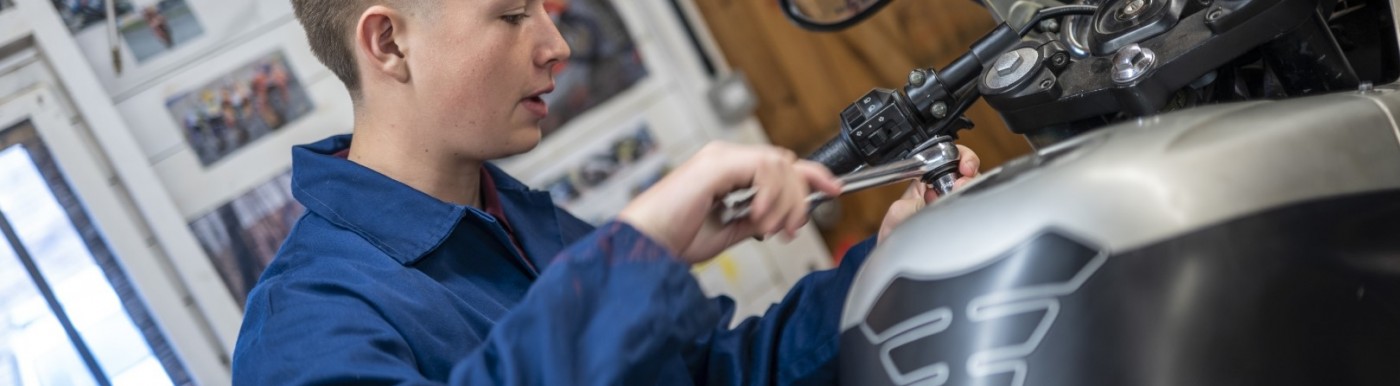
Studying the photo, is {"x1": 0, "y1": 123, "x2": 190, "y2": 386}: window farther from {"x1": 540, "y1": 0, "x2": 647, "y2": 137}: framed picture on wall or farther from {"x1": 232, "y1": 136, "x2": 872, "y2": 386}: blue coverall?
{"x1": 232, "y1": 136, "x2": 872, "y2": 386}: blue coverall

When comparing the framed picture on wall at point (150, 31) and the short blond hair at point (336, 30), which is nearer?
the short blond hair at point (336, 30)

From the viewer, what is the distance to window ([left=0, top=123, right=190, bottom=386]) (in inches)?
75.7

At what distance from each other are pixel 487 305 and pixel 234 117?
4.23 ft

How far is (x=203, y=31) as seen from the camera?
2.13m

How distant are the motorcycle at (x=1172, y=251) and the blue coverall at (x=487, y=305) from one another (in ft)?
0.46

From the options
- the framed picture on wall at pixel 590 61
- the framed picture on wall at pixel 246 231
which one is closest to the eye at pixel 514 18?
the framed picture on wall at pixel 246 231

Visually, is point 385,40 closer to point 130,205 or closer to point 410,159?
point 410,159

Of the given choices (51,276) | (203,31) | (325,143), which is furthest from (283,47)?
(325,143)

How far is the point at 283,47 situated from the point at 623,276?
1.65 metres

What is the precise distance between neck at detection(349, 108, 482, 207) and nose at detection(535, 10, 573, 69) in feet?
0.43

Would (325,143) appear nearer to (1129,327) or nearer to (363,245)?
(363,245)

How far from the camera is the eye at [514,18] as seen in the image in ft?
3.51

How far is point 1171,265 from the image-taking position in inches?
27.0

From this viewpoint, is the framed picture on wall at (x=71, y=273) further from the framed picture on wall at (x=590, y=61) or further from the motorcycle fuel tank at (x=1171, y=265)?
the motorcycle fuel tank at (x=1171, y=265)
